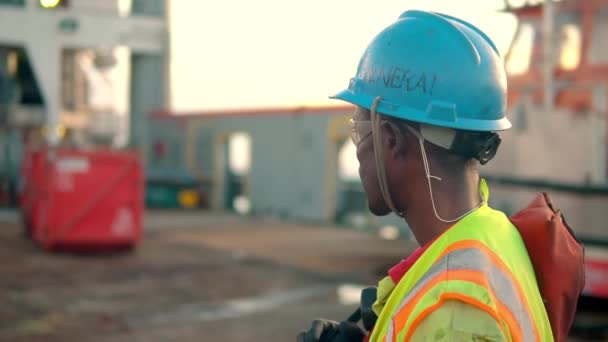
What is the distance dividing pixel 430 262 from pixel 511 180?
693 centimetres

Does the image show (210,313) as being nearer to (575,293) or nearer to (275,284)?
(275,284)

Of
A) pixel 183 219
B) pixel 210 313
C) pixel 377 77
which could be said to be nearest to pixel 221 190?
pixel 183 219

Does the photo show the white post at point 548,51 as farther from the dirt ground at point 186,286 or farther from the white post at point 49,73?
the white post at point 49,73

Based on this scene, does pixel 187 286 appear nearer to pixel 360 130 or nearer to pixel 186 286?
pixel 186 286

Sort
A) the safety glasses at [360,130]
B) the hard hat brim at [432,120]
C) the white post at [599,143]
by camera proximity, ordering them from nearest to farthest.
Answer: the hard hat brim at [432,120]
the safety glasses at [360,130]
the white post at [599,143]

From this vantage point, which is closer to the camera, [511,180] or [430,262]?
[430,262]

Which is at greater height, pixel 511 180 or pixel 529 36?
pixel 529 36

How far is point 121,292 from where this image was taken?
10.6 meters

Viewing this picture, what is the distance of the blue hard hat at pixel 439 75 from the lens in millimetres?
1692

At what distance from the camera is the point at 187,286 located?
11.1 metres

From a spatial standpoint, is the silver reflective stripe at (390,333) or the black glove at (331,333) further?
the black glove at (331,333)

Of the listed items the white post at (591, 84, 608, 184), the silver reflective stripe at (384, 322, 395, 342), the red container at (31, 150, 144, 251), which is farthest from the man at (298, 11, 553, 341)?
the red container at (31, 150, 144, 251)

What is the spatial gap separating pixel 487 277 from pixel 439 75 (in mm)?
434

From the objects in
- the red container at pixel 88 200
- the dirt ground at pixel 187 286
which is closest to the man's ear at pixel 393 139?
the dirt ground at pixel 187 286
